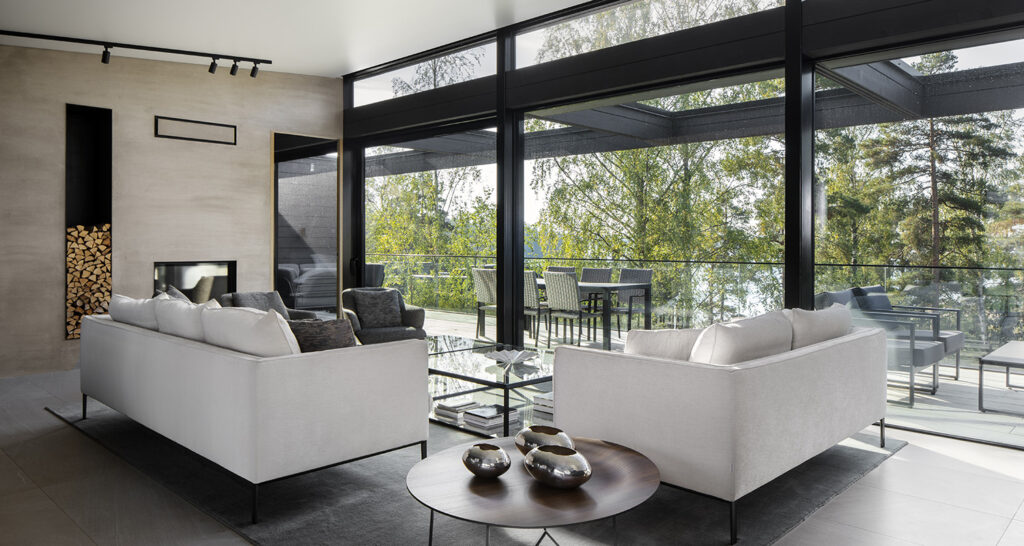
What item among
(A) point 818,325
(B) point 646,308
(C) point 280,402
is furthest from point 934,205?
(C) point 280,402

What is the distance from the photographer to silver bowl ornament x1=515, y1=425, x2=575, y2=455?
2357 millimetres

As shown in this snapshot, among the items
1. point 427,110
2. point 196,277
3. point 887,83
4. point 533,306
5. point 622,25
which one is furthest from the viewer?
point 196,277

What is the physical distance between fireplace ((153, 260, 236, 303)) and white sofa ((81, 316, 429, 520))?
3.22 meters

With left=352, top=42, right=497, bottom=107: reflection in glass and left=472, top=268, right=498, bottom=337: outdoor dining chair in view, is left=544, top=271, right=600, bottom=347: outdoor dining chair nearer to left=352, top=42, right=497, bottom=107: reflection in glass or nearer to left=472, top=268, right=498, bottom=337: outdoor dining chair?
left=472, top=268, right=498, bottom=337: outdoor dining chair

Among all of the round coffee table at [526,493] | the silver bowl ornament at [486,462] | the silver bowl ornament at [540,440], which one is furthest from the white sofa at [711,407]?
the silver bowl ornament at [486,462]

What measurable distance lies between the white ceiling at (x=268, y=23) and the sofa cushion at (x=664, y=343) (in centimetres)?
328

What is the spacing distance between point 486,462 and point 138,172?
5666 mm

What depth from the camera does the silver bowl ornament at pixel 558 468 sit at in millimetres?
2072

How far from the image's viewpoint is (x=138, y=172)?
636cm

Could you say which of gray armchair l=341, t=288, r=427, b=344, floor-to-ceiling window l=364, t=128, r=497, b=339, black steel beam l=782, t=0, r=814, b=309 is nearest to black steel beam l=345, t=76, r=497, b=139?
floor-to-ceiling window l=364, t=128, r=497, b=339

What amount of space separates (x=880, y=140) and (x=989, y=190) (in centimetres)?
66

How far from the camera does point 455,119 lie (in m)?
6.49

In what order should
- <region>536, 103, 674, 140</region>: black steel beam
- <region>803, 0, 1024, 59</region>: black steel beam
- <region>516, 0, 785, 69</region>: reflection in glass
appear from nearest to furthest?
<region>803, 0, 1024, 59</region>: black steel beam
<region>516, 0, 785, 69</region>: reflection in glass
<region>536, 103, 674, 140</region>: black steel beam

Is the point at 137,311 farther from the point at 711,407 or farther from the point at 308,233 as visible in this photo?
the point at 308,233
